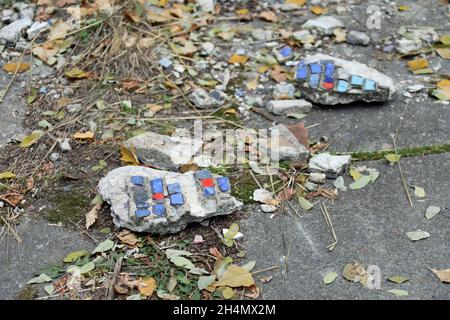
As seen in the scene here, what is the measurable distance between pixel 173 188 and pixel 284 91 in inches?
39.9

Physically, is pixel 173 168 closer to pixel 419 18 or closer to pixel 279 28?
pixel 279 28

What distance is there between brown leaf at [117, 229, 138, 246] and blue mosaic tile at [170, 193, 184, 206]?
209 millimetres

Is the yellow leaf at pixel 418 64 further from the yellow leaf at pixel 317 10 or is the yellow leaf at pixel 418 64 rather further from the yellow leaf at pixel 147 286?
the yellow leaf at pixel 147 286

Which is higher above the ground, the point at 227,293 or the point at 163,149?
the point at 163,149

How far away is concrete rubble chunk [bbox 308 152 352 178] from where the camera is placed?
3076 mm

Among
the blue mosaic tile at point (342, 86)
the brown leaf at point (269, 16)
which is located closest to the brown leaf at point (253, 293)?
the blue mosaic tile at point (342, 86)

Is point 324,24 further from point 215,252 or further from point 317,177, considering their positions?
point 215,252

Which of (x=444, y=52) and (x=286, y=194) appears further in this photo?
(x=444, y=52)

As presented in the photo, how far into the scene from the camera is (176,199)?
2.80 metres

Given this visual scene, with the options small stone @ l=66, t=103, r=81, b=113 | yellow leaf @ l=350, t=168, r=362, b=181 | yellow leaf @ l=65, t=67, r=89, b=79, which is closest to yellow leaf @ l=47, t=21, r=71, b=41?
yellow leaf @ l=65, t=67, r=89, b=79

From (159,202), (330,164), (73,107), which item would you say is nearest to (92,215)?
(159,202)

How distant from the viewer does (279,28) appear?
4027 mm

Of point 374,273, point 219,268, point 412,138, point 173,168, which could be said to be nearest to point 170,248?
point 219,268

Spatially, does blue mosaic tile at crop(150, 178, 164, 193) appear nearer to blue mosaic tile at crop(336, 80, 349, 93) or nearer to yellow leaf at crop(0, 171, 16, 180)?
yellow leaf at crop(0, 171, 16, 180)
